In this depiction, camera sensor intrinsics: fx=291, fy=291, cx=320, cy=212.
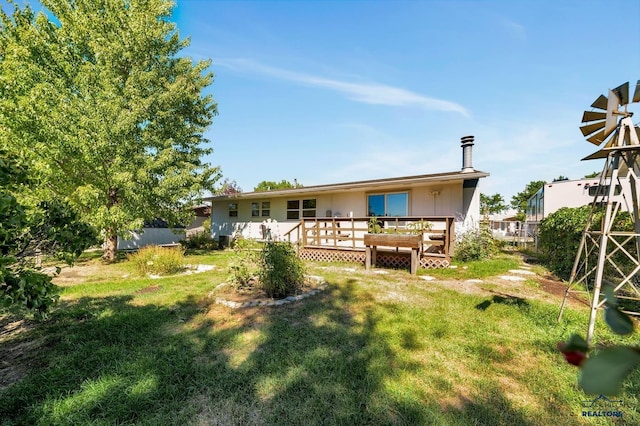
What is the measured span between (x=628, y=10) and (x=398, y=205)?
25.8 ft

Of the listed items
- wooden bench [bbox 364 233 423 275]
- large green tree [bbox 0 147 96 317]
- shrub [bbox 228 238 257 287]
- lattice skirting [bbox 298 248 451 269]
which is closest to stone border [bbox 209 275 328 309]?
shrub [bbox 228 238 257 287]

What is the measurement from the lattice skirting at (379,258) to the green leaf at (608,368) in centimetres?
883

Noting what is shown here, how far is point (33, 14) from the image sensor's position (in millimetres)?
10461

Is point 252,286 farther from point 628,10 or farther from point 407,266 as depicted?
point 628,10

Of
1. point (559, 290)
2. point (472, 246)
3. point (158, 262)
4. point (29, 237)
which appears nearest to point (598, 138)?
point (559, 290)

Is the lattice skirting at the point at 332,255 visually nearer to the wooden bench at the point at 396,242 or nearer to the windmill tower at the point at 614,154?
the wooden bench at the point at 396,242

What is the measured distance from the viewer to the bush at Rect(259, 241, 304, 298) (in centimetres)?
588

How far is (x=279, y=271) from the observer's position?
593cm

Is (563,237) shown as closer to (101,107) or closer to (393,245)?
(393,245)

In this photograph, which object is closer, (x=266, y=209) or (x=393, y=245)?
(x=393, y=245)

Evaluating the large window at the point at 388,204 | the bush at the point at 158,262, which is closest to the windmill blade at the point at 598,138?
the large window at the point at 388,204

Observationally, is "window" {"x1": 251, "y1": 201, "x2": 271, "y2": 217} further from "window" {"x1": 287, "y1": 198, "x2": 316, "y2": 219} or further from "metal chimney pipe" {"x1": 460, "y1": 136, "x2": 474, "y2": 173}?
"metal chimney pipe" {"x1": 460, "y1": 136, "x2": 474, "y2": 173}

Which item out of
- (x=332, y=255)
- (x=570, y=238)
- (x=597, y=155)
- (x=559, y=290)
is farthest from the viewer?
(x=332, y=255)

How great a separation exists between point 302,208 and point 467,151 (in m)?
7.89
